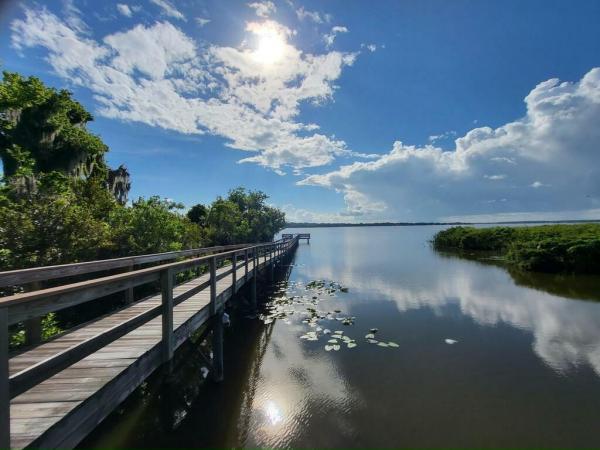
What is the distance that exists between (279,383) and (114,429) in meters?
3.42

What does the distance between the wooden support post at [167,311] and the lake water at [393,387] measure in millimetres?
2278

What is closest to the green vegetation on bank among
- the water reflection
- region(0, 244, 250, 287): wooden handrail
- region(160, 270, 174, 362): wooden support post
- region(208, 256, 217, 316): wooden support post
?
region(0, 244, 250, 287): wooden handrail

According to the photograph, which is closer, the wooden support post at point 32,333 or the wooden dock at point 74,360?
the wooden dock at point 74,360

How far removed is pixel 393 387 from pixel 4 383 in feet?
23.1

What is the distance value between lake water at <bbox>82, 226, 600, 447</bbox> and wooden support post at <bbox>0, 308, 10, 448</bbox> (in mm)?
4307

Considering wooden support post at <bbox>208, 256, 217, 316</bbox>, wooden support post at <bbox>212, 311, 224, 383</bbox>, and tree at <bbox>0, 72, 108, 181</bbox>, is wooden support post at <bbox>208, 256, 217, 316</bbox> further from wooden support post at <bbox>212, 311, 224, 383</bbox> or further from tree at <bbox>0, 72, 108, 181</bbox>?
tree at <bbox>0, 72, 108, 181</bbox>

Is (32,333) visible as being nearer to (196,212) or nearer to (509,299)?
(509,299)

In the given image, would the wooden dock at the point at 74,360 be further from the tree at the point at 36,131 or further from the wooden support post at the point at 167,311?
the tree at the point at 36,131

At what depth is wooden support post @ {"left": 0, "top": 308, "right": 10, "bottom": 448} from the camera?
1789 millimetres

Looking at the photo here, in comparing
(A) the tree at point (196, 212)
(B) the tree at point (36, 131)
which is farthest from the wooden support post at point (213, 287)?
(A) the tree at point (196, 212)

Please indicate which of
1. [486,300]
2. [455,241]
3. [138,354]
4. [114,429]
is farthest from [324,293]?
[455,241]

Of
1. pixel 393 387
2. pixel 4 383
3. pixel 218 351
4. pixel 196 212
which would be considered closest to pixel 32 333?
pixel 4 383

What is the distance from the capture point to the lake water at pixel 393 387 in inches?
216

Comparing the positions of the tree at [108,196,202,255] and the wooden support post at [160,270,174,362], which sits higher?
the tree at [108,196,202,255]
